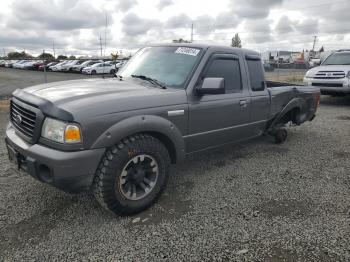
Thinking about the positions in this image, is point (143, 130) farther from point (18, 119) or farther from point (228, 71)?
point (228, 71)

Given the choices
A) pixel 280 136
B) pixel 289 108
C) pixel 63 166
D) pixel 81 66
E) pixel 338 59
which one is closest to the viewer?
pixel 63 166

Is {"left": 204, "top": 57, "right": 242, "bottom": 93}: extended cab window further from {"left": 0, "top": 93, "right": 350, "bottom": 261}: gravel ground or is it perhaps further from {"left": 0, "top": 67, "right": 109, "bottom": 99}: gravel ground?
{"left": 0, "top": 67, "right": 109, "bottom": 99}: gravel ground

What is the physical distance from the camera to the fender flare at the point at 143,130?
9.67 ft

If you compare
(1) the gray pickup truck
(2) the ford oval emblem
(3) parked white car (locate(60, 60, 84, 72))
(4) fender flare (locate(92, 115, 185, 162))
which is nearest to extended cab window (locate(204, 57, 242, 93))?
(1) the gray pickup truck

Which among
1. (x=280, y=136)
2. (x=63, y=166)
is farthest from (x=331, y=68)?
(x=63, y=166)

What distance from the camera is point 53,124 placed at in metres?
2.89

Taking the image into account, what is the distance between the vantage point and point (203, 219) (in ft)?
10.7

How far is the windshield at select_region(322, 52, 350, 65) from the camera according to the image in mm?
11210

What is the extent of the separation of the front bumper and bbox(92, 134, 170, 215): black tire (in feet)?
0.32

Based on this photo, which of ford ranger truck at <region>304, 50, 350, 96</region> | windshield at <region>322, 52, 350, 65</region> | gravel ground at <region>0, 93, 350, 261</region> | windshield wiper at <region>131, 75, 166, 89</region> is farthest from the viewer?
windshield at <region>322, 52, 350, 65</region>

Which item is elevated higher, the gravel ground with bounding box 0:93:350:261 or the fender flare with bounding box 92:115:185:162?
the fender flare with bounding box 92:115:185:162

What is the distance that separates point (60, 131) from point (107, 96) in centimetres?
58

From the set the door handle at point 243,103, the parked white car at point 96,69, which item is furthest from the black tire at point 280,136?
the parked white car at point 96,69

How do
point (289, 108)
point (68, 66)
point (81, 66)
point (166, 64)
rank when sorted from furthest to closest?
point (68, 66), point (81, 66), point (289, 108), point (166, 64)
